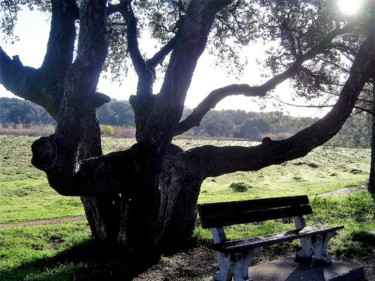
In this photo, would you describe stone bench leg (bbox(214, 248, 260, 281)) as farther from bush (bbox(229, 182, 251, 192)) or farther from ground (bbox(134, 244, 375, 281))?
bush (bbox(229, 182, 251, 192))

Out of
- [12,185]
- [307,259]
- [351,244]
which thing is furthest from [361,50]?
[12,185]

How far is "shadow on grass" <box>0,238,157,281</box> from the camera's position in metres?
7.05

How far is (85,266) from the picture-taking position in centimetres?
742

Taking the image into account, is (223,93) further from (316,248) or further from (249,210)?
(316,248)

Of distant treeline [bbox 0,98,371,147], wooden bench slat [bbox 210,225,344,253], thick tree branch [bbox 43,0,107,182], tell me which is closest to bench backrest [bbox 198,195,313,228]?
wooden bench slat [bbox 210,225,344,253]

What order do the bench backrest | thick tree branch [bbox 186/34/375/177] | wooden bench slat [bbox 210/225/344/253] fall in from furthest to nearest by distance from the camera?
thick tree branch [bbox 186/34/375/177] → the bench backrest → wooden bench slat [bbox 210/225/344/253]

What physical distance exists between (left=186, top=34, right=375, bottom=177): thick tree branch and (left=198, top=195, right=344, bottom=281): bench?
7.26 ft

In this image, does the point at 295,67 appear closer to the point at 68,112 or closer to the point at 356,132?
the point at 68,112

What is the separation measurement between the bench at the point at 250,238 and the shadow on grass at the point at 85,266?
219 centimetres

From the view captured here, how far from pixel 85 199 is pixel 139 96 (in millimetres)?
2900

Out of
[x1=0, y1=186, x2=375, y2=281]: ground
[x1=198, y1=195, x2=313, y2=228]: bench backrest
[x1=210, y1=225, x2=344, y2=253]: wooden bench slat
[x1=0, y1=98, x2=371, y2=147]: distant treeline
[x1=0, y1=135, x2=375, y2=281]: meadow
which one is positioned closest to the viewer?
[x1=210, y1=225, x2=344, y2=253]: wooden bench slat

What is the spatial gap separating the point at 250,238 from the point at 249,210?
0.57 m

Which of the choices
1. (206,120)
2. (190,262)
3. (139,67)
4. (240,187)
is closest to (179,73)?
A: (139,67)

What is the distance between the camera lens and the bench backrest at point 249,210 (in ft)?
19.4
